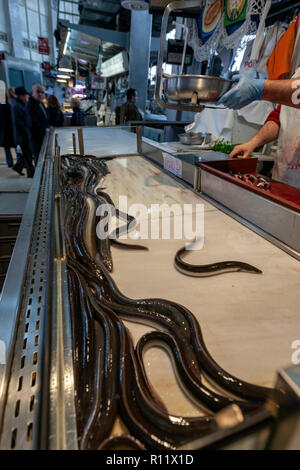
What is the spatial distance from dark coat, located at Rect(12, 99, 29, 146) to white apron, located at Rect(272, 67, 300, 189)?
450 centimetres

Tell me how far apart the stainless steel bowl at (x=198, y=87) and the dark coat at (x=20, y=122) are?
4478 mm

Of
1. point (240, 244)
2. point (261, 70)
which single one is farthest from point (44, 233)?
point (261, 70)

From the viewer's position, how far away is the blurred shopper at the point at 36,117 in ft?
15.4

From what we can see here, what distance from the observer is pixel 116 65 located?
1152cm

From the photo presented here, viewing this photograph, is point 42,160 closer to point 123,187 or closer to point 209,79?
point 123,187

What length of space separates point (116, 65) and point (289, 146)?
38.0ft

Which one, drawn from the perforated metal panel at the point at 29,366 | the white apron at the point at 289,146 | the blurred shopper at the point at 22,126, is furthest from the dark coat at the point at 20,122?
the perforated metal panel at the point at 29,366

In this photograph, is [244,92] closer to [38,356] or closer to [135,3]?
[38,356]

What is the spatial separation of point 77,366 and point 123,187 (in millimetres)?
1566

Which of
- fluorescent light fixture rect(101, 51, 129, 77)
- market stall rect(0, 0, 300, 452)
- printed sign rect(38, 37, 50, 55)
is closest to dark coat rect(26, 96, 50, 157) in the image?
market stall rect(0, 0, 300, 452)

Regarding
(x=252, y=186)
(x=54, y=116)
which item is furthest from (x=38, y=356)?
(x=54, y=116)

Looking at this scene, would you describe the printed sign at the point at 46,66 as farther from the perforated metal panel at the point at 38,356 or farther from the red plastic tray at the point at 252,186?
the perforated metal panel at the point at 38,356

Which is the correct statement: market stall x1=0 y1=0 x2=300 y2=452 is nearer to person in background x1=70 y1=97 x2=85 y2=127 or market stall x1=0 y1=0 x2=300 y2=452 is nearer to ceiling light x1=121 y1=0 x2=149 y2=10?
ceiling light x1=121 y1=0 x2=149 y2=10

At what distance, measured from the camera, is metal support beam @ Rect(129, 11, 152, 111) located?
8539mm
